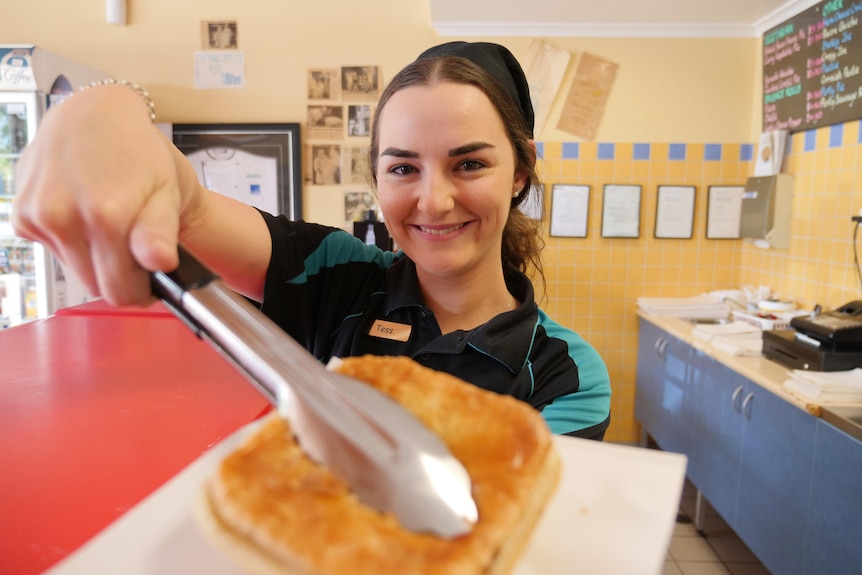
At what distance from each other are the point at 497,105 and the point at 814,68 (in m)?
2.66

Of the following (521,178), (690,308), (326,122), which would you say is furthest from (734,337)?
(326,122)

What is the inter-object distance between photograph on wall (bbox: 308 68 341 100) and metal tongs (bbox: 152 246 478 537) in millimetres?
3518

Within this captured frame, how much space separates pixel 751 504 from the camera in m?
2.36

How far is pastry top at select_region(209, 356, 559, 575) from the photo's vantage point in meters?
0.38

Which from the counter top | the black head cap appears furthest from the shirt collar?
the counter top

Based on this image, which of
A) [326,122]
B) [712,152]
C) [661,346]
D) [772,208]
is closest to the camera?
[772,208]

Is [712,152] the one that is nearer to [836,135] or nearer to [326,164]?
[836,135]

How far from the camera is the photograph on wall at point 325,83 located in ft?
12.3

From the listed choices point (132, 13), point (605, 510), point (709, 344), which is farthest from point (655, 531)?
point (132, 13)

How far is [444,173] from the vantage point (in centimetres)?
105

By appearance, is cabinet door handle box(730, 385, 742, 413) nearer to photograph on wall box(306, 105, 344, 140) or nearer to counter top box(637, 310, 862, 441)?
counter top box(637, 310, 862, 441)

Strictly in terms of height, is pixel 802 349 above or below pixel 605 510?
below

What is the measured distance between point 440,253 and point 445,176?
0.14 meters

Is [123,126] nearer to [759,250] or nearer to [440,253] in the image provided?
[440,253]
